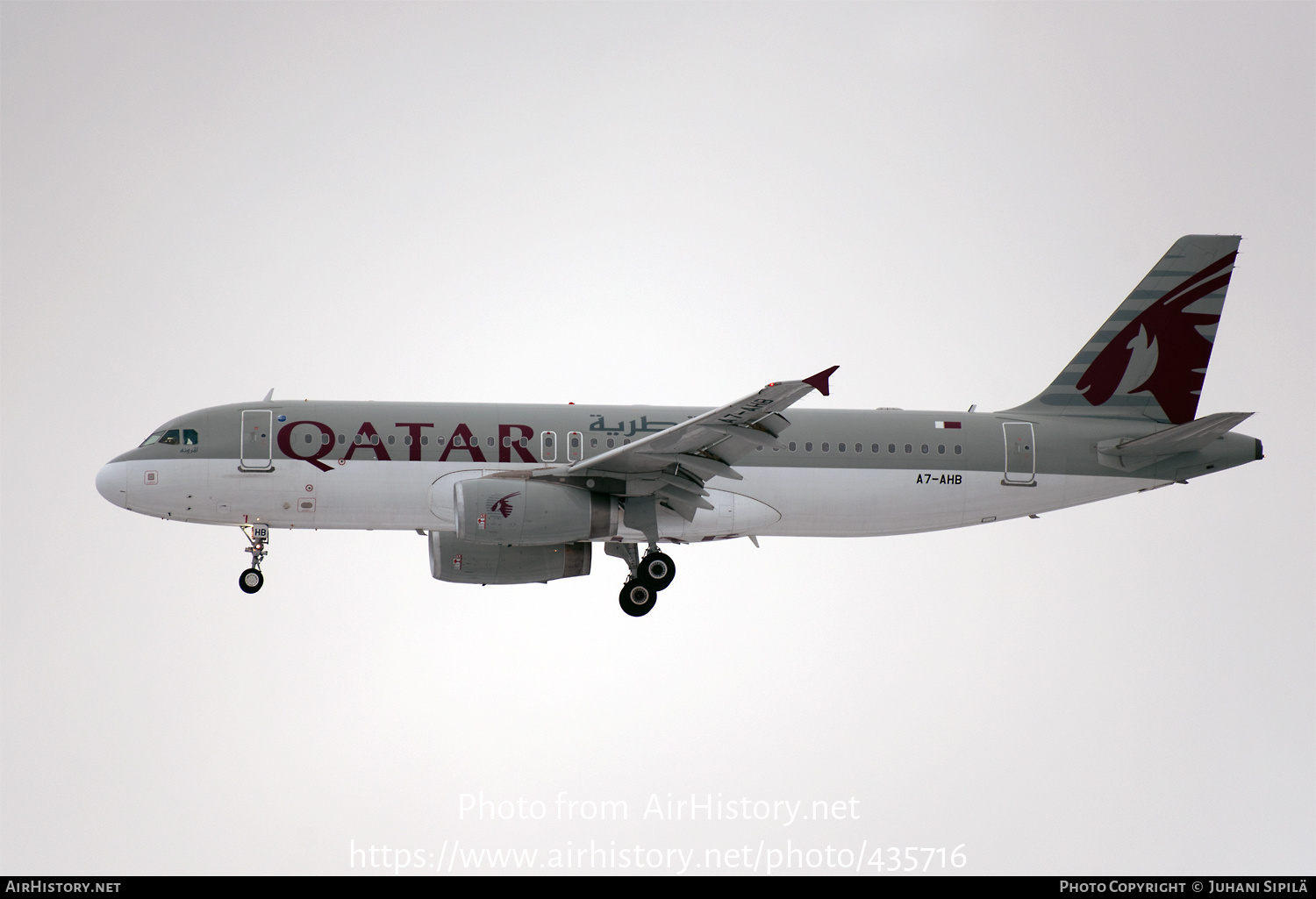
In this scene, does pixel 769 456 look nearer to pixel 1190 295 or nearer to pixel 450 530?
pixel 450 530

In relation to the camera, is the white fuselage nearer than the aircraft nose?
Yes

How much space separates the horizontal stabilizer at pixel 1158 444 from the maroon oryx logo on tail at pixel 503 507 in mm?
12593

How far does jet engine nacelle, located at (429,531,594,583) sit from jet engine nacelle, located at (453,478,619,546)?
3.36m

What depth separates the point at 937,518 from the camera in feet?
82.4

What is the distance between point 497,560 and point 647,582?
11.6ft

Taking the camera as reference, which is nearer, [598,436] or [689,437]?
[689,437]

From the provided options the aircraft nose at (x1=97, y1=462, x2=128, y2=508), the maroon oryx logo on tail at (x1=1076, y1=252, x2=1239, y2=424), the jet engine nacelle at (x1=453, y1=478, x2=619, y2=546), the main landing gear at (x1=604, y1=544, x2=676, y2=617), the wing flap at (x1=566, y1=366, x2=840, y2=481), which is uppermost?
the maroon oryx logo on tail at (x1=1076, y1=252, x2=1239, y2=424)

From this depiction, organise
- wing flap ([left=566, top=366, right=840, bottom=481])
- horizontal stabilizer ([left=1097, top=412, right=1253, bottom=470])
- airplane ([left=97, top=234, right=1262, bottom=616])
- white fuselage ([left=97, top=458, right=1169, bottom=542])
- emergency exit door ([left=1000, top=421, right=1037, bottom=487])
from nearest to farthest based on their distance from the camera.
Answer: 1. wing flap ([left=566, top=366, right=840, bottom=481])
2. airplane ([left=97, top=234, right=1262, bottom=616])
3. white fuselage ([left=97, top=458, right=1169, bottom=542])
4. horizontal stabilizer ([left=1097, top=412, right=1253, bottom=470])
5. emergency exit door ([left=1000, top=421, right=1037, bottom=487])

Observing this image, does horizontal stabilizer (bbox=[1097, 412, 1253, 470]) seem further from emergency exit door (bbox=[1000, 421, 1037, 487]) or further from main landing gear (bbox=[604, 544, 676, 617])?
main landing gear (bbox=[604, 544, 676, 617])

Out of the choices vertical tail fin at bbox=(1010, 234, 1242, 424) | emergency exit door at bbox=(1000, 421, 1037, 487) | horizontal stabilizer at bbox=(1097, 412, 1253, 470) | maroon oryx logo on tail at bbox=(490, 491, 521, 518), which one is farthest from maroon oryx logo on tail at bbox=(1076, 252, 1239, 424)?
maroon oryx logo on tail at bbox=(490, 491, 521, 518)

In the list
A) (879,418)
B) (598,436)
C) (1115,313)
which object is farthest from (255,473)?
(1115,313)

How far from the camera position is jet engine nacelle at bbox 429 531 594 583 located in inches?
1007

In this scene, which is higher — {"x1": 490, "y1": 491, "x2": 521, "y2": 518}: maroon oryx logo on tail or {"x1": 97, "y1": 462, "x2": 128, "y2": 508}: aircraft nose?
{"x1": 97, "y1": 462, "x2": 128, "y2": 508}: aircraft nose

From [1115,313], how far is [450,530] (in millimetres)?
15700
